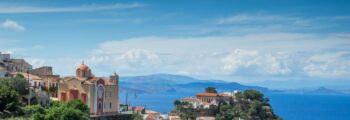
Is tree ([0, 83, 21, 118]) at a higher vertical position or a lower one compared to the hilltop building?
lower

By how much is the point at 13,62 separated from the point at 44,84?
10071 mm

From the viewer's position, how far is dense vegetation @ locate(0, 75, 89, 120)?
40.4 metres

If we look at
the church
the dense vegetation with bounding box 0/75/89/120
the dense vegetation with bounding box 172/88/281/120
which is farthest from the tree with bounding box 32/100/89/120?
the dense vegetation with bounding box 172/88/281/120

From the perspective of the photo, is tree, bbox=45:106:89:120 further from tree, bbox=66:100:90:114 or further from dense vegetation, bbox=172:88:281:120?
dense vegetation, bbox=172:88:281:120

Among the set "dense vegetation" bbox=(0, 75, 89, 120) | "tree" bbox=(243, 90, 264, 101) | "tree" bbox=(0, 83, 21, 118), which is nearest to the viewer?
"dense vegetation" bbox=(0, 75, 89, 120)

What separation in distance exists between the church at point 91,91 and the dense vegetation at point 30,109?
7.91 ft

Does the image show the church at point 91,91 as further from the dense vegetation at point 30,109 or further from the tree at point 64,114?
the tree at point 64,114

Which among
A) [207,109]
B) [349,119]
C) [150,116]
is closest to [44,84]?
[150,116]

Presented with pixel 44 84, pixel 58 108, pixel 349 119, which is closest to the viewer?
pixel 58 108

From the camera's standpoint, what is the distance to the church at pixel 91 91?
156 feet

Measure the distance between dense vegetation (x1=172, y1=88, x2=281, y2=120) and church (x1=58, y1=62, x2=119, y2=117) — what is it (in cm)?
1736

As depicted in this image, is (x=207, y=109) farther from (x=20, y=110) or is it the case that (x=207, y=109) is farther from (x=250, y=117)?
(x=20, y=110)

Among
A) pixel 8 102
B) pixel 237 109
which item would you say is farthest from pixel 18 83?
pixel 237 109

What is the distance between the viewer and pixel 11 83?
45.6 meters
